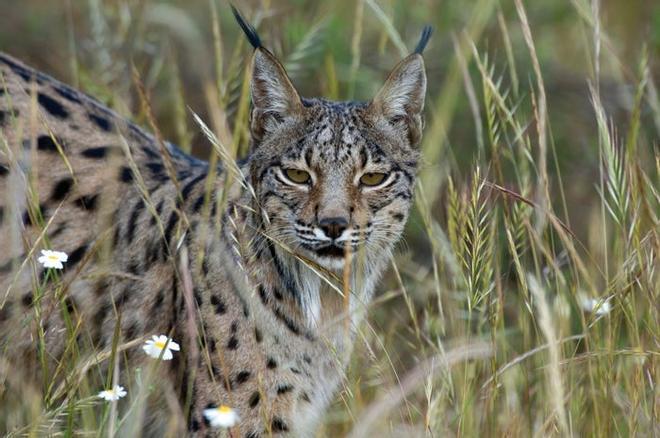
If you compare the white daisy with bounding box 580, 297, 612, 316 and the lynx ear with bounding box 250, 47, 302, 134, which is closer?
the white daisy with bounding box 580, 297, 612, 316

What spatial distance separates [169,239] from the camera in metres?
4.84

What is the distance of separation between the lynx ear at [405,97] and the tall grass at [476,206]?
17 centimetres

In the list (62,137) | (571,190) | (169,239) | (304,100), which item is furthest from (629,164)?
(571,190)

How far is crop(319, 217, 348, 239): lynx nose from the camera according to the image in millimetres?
4191

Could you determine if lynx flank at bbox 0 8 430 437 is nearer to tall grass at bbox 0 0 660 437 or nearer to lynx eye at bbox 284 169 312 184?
lynx eye at bbox 284 169 312 184

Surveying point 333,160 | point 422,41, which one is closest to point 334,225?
point 333,160

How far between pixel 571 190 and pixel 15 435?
20.1ft

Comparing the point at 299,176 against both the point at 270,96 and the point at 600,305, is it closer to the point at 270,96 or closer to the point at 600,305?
the point at 270,96

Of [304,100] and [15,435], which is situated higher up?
[304,100]

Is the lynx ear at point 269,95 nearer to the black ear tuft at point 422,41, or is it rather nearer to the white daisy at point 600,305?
the black ear tuft at point 422,41

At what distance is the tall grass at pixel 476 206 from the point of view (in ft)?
12.1

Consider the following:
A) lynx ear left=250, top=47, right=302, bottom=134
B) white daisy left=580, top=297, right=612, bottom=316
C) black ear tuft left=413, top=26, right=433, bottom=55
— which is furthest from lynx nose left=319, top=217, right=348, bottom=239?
white daisy left=580, top=297, right=612, bottom=316

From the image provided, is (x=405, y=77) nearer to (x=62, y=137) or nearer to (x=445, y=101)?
(x=445, y=101)

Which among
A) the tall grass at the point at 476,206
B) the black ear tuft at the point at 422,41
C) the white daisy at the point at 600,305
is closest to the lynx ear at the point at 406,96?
the black ear tuft at the point at 422,41
